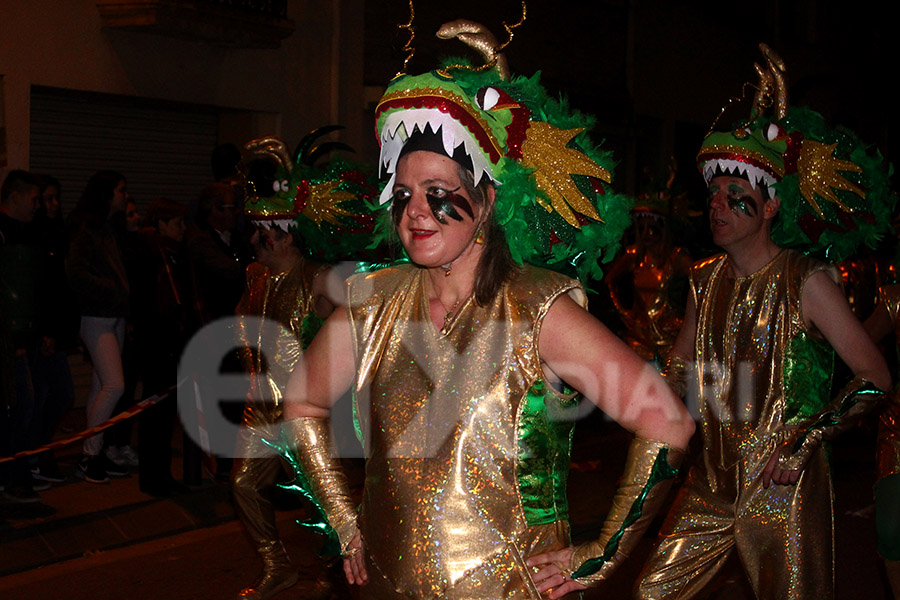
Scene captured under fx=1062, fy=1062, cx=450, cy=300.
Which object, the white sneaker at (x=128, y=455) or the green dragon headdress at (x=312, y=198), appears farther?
the white sneaker at (x=128, y=455)

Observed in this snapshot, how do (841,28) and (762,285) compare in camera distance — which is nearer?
(762,285)

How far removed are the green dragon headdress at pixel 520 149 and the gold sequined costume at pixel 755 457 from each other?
1.54 metres

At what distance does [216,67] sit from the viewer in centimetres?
1120

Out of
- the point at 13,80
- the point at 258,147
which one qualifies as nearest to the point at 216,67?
the point at 13,80

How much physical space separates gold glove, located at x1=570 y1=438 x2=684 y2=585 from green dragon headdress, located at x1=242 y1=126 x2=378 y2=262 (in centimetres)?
338

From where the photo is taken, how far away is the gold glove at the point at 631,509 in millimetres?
2598

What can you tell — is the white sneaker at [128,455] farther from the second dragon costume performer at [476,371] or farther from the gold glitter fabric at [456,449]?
the gold glitter fabric at [456,449]

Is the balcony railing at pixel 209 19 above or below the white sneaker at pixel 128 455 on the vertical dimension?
above

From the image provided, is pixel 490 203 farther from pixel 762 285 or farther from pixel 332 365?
pixel 762 285

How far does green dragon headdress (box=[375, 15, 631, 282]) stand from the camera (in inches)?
107

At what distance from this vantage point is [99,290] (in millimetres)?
7125

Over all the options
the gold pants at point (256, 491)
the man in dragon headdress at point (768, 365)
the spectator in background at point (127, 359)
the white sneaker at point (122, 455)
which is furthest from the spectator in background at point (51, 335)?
the man in dragon headdress at point (768, 365)

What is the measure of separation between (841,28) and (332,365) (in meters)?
24.6

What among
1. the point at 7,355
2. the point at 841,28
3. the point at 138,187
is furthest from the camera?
the point at 841,28
